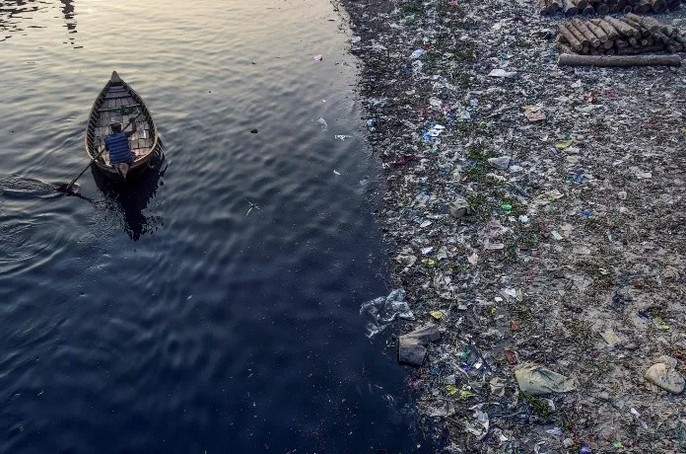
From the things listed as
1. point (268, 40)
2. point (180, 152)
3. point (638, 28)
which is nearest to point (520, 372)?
point (180, 152)

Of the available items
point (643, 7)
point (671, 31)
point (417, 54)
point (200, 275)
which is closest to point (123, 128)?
point (200, 275)

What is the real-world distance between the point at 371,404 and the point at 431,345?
5.00ft

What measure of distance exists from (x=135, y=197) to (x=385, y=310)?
290 inches

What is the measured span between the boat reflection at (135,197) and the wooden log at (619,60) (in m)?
13.0

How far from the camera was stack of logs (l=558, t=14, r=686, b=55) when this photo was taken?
48.6 feet

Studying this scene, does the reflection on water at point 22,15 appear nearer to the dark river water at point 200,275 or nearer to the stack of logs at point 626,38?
the dark river water at point 200,275

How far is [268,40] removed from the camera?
2091 centimetres

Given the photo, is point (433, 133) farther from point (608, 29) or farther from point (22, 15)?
point (22, 15)

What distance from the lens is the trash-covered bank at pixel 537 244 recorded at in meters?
7.24

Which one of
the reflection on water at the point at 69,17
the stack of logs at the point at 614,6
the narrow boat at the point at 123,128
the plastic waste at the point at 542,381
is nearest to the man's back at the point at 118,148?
the narrow boat at the point at 123,128

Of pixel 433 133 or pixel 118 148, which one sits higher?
pixel 118 148

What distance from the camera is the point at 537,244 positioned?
32.3 feet

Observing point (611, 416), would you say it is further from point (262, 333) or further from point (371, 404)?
point (262, 333)

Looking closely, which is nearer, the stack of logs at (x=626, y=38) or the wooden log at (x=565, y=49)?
the stack of logs at (x=626, y=38)
